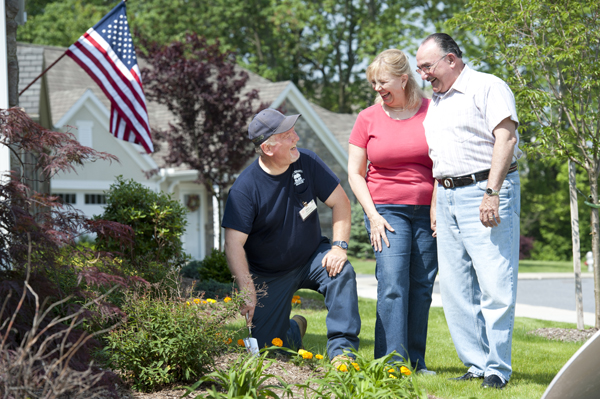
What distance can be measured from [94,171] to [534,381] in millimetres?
14847

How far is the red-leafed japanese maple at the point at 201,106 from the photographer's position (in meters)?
13.2

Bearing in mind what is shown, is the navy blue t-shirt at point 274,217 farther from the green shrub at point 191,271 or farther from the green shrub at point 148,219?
the green shrub at point 191,271

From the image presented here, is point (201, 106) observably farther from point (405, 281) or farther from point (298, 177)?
point (405, 281)

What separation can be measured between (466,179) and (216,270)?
18.9ft

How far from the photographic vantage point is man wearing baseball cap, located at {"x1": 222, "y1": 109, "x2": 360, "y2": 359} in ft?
12.5

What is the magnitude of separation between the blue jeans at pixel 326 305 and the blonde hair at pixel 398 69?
1.18 m

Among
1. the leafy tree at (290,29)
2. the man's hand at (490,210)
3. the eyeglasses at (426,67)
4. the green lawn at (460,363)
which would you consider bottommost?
the green lawn at (460,363)

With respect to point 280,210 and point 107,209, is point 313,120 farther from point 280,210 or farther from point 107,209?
point 280,210

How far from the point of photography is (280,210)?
397 cm

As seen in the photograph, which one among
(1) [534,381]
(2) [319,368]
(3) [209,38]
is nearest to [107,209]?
(2) [319,368]

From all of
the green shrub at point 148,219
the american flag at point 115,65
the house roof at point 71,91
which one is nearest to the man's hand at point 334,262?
the green shrub at point 148,219

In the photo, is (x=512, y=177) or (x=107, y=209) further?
(x=107, y=209)

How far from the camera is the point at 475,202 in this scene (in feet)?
11.7

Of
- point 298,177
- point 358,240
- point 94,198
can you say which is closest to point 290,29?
point 358,240
